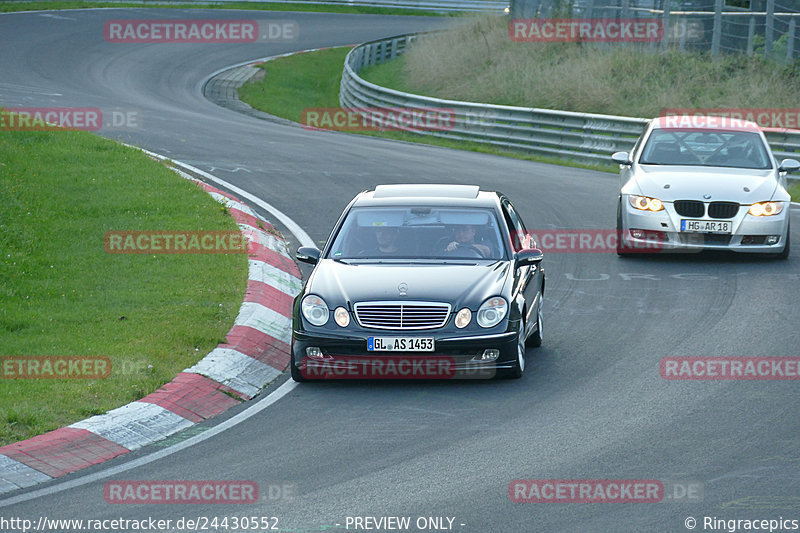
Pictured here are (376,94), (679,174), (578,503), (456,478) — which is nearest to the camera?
(578,503)

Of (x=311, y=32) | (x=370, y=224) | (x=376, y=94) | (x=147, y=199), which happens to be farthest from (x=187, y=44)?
(x=370, y=224)

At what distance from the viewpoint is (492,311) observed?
9406mm

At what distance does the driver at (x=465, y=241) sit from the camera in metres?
10.4

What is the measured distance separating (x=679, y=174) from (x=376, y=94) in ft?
Answer: 56.5

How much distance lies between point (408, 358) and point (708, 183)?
662 cm

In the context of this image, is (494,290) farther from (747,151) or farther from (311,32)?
(311,32)

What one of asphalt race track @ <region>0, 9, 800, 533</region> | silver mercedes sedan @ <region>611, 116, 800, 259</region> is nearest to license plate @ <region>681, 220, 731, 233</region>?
silver mercedes sedan @ <region>611, 116, 800, 259</region>

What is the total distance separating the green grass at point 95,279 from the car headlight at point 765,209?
6.13 m

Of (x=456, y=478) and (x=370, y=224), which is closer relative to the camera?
(x=456, y=478)

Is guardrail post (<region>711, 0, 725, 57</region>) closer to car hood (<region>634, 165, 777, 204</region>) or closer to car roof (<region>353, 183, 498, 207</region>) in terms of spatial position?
car hood (<region>634, 165, 777, 204</region>)

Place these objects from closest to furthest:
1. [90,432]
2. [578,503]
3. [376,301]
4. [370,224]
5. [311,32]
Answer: [578,503] < [90,432] < [376,301] < [370,224] < [311,32]

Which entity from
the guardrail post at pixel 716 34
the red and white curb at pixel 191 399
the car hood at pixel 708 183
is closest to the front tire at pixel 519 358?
the red and white curb at pixel 191 399

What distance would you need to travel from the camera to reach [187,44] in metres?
45.3

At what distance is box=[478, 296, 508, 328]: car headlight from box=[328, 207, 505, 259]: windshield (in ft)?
2.92
